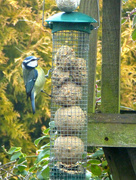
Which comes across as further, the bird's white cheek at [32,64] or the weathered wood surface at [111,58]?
the bird's white cheek at [32,64]

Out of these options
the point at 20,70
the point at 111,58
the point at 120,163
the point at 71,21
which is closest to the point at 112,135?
the point at 120,163

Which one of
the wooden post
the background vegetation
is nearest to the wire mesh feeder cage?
the wooden post

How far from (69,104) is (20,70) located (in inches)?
103

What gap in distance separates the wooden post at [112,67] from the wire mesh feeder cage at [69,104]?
10 centimetres

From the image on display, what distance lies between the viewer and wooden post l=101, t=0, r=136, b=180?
5.23 feet

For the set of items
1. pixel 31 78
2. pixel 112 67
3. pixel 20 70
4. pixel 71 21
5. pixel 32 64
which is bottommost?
pixel 20 70

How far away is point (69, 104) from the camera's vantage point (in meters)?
1.60

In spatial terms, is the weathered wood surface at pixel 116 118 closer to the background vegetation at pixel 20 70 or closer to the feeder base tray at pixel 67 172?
the feeder base tray at pixel 67 172

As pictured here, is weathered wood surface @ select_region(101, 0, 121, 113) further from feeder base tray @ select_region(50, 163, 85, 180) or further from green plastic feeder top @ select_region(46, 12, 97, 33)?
feeder base tray @ select_region(50, 163, 85, 180)

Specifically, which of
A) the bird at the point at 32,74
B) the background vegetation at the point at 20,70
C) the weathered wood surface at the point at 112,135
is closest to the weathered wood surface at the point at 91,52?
the weathered wood surface at the point at 112,135

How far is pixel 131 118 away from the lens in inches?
Answer: 60.4

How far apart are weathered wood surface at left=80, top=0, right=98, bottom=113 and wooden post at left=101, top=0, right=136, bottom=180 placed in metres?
0.07

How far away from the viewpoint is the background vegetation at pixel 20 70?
4082 mm

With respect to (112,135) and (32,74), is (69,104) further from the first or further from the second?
(32,74)
